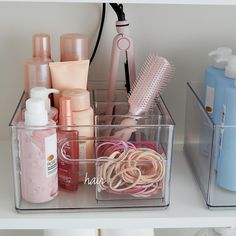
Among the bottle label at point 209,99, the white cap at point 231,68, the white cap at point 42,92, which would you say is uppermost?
the white cap at point 231,68

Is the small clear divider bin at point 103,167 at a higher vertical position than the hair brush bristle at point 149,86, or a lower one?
lower

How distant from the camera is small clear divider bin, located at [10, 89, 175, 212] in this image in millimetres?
596

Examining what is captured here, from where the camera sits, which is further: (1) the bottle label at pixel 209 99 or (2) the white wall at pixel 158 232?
(2) the white wall at pixel 158 232

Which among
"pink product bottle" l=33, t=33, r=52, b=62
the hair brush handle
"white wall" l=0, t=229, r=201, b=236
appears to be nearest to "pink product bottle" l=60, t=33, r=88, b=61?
"pink product bottle" l=33, t=33, r=52, b=62

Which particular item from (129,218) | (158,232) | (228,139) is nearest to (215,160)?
(228,139)

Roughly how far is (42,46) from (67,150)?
16 cm

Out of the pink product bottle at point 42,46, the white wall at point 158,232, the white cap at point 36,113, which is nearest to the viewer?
the white cap at point 36,113

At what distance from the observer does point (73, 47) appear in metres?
0.66

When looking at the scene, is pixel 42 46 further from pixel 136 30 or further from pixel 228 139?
pixel 228 139

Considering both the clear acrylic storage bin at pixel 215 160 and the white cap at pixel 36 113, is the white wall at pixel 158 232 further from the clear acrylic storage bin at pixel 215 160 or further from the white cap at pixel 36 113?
the white cap at pixel 36 113

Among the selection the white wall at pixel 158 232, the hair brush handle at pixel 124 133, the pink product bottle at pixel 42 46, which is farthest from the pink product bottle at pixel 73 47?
the white wall at pixel 158 232

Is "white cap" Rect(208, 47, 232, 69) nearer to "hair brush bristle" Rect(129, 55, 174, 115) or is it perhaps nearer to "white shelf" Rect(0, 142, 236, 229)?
"hair brush bristle" Rect(129, 55, 174, 115)

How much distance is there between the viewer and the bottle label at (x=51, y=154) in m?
0.57

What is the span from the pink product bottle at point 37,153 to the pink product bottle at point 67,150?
2 cm
